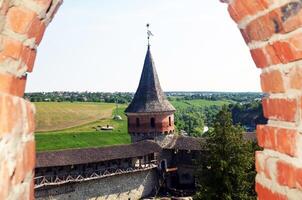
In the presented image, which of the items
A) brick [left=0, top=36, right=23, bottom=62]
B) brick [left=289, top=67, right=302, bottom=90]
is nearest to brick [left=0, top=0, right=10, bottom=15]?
brick [left=0, top=36, right=23, bottom=62]

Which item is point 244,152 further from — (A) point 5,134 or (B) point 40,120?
(B) point 40,120

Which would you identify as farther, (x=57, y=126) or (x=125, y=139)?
(x=57, y=126)

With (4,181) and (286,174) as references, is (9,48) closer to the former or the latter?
(4,181)

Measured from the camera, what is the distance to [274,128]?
80.3 inches

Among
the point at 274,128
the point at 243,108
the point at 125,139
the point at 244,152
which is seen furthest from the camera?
the point at 243,108

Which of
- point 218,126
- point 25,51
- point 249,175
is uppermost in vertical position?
point 25,51

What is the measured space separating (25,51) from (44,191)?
2212cm

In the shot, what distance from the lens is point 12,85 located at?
1808 millimetres

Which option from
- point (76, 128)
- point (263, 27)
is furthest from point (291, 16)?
point (76, 128)

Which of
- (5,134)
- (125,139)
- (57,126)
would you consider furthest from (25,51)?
(57,126)

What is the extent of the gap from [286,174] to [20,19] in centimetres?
141

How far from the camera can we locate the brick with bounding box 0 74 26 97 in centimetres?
175

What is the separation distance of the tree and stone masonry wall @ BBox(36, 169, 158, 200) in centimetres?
963

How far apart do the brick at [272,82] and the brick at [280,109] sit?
5 centimetres
